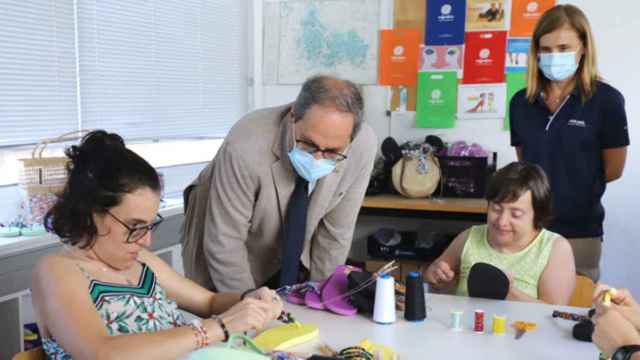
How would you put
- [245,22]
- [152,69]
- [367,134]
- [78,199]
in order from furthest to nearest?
1. [245,22]
2. [152,69]
3. [367,134]
4. [78,199]

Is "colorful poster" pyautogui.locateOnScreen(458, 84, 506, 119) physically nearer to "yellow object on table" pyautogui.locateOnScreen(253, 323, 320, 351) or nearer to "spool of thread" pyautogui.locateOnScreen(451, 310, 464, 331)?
"spool of thread" pyautogui.locateOnScreen(451, 310, 464, 331)

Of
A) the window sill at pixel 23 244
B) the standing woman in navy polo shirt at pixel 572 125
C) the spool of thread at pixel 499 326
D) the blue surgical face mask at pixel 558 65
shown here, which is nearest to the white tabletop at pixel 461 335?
the spool of thread at pixel 499 326

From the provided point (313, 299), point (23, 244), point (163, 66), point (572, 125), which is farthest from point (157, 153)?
point (572, 125)

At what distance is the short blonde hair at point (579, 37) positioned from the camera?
218cm

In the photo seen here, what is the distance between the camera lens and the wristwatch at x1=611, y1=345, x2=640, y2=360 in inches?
46.8

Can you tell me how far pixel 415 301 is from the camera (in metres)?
1.61

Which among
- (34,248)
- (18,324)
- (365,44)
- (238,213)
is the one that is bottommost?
(18,324)

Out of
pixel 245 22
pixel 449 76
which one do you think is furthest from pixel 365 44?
pixel 245 22

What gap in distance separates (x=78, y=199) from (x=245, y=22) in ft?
9.67

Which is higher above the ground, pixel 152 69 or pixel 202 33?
pixel 202 33

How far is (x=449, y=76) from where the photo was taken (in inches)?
145

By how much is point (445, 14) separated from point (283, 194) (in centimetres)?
223

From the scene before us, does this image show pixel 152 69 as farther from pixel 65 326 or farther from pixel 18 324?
pixel 65 326

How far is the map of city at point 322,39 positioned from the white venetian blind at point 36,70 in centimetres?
158
